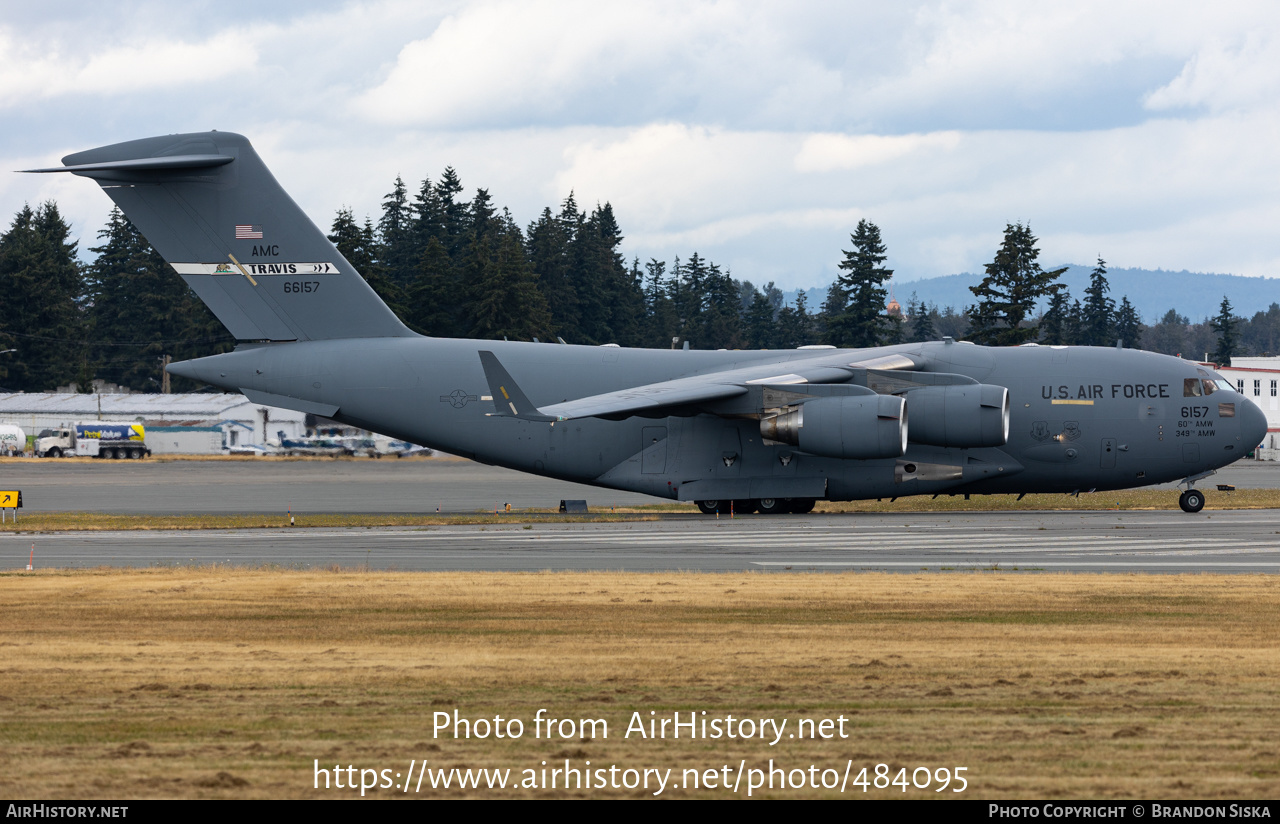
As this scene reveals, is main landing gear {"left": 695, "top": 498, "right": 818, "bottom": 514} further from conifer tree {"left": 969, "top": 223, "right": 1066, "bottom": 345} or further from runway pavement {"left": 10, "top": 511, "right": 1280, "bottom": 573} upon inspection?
conifer tree {"left": 969, "top": 223, "right": 1066, "bottom": 345}

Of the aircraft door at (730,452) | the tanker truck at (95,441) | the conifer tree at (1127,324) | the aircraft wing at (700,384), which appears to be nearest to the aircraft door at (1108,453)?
the aircraft wing at (700,384)

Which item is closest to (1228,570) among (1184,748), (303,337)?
(1184,748)

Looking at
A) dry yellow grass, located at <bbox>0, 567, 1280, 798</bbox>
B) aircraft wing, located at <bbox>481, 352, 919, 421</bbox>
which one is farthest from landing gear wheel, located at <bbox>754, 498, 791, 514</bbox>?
dry yellow grass, located at <bbox>0, 567, 1280, 798</bbox>

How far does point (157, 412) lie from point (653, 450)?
70.9 m

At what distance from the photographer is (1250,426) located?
2798cm

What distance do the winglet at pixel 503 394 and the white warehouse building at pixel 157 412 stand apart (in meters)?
53.1

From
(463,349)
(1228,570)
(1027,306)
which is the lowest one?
(1228,570)

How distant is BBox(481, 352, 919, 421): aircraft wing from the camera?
25172 millimetres

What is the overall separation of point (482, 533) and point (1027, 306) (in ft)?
197

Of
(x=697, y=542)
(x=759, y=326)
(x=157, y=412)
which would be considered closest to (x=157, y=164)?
(x=697, y=542)

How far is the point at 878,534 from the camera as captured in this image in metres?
22.8

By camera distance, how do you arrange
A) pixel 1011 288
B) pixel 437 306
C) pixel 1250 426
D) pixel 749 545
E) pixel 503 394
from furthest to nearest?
1. pixel 437 306
2. pixel 1011 288
3. pixel 1250 426
4. pixel 503 394
5. pixel 749 545

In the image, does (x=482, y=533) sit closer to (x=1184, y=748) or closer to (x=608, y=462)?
(x=608, y=462)

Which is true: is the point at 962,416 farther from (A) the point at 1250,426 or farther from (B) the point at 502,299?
(B) the point at 502,299
